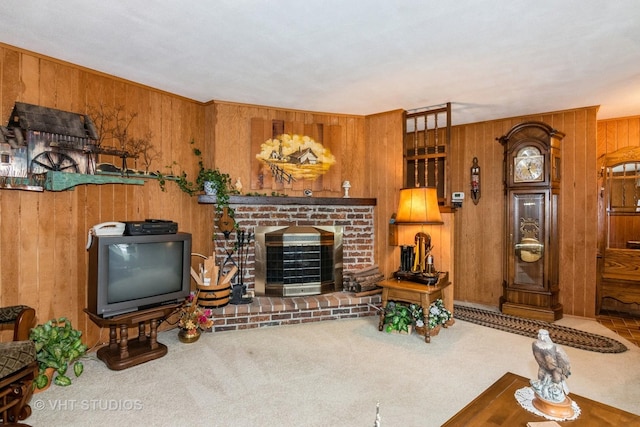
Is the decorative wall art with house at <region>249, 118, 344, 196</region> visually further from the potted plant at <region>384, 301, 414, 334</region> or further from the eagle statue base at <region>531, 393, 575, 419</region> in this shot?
the eagle statue base at <region>531, 393, 575, 419</region>

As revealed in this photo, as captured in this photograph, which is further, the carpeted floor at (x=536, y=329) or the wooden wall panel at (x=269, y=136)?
the wooden wall panel at (x=269, y=136)

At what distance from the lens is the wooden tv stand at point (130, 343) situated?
274cm

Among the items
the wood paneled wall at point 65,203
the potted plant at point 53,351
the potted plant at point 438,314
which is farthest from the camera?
the potted plant at point 438,314

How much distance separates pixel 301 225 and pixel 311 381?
6.54ft

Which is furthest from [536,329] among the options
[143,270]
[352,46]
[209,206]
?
[143,270]

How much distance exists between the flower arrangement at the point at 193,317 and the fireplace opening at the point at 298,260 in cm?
75

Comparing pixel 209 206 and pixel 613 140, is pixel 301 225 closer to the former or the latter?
pixel 209 206

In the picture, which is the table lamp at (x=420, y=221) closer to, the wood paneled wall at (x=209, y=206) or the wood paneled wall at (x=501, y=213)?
the wood paneled wall at (x=209, y=206)

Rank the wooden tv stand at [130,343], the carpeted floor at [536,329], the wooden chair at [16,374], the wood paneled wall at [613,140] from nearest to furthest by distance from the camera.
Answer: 1. the wooden chair at [16,374]
2. the wooden tv stand at [130,343]
3. the carpeted floor at [536,329]
4. the wood paneled wall at [613,140]

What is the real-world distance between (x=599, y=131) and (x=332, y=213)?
368cm

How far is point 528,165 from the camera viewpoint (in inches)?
165

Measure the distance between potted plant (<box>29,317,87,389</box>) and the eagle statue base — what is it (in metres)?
2.92

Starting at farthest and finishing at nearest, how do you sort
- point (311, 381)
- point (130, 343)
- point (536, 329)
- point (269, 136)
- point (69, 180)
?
point (269, 136) < point (536, 329) < point (130, 343) < point (69, 180) < point (311, 381)

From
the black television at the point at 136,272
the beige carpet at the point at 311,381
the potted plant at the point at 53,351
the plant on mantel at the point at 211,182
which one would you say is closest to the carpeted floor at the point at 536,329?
the beige carpet at the point at 311,381
